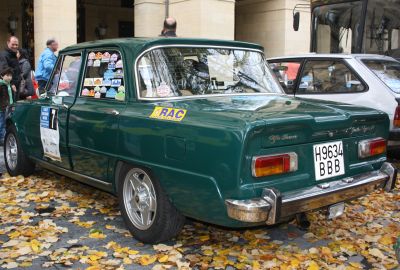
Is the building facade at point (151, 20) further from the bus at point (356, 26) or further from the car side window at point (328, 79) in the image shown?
the car side window at point (328, 79)

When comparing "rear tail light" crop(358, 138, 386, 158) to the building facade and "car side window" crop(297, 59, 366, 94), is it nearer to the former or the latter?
"car side window" crop(297, 59, 366, 94)

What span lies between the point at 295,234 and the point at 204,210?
1.37 metres

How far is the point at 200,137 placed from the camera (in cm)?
356

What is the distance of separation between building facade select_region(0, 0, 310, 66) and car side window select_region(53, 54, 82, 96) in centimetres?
835

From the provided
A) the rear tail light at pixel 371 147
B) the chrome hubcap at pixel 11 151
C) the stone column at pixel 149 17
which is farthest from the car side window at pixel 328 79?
the stone column at pixel 149 17

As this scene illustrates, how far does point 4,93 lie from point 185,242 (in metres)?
5.90

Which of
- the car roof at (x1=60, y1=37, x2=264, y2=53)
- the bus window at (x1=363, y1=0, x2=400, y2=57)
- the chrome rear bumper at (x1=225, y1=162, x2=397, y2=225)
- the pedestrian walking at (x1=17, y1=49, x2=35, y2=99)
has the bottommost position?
the chrome rear bumper at (x1=225, y1=162, x2=397, y2=225)

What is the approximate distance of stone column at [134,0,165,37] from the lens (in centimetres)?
1617

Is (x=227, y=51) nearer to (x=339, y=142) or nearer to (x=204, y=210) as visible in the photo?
(x=339, y=142)

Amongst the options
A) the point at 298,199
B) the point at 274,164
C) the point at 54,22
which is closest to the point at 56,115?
the point at 274,164

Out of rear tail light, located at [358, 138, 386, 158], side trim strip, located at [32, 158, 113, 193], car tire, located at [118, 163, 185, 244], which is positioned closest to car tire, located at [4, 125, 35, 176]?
side trim strip, located at [32, 158, 113, 193]

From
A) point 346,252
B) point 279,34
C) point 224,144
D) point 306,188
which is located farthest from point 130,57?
point 279,34

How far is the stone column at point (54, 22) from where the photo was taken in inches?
527

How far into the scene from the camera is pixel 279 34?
18531mm
